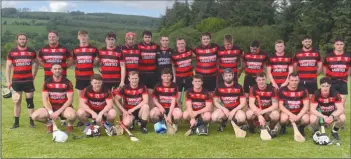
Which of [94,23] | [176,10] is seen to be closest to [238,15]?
A: [176,10]

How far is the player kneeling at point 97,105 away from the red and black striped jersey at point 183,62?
5.61ft

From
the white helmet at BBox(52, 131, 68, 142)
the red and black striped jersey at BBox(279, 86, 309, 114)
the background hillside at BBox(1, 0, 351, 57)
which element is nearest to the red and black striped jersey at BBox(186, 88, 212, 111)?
the red and black striped jersey at BBox(279, 86, 309, 114)

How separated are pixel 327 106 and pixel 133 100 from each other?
346cm

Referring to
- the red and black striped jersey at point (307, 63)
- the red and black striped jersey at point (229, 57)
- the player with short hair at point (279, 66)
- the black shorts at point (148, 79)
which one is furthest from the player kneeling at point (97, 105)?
the red and black striped jersey at point (307, 63)

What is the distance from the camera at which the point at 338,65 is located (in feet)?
24.9

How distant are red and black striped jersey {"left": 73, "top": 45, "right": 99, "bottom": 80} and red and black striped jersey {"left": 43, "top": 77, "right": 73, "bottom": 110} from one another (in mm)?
623

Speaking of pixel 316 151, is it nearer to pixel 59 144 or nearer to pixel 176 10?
pixel 59 144

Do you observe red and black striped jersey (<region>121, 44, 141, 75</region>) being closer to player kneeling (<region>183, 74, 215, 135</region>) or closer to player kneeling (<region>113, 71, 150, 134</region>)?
player kneeling (<region>113, 71, 150, 134</region>)

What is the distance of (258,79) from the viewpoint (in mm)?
7152

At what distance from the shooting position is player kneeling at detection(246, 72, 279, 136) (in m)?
7.05

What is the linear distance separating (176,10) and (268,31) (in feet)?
113

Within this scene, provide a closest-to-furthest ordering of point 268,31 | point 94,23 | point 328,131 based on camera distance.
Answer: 1. point 328,131
2. point 268,31
3. point 94,23

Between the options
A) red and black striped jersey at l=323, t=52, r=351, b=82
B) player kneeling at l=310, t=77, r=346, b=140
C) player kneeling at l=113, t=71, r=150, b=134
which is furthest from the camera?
red and black striped jersey at l=323, t=52, r=351, b=82

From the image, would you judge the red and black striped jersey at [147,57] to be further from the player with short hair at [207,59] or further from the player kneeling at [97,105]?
the player kneeling at [97,105]
